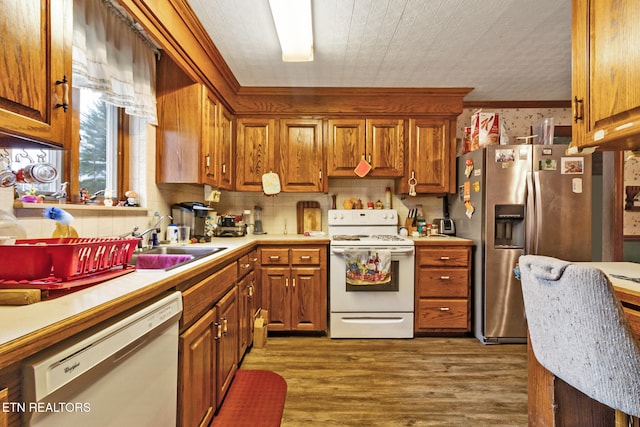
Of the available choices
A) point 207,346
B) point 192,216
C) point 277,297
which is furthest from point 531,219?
point 192,216

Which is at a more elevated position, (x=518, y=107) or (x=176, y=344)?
(x=518, y=107)

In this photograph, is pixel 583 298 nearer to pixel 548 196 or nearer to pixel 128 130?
pixel 548 196

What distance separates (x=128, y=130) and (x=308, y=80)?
1.57 metres

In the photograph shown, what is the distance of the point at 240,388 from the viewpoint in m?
1.91

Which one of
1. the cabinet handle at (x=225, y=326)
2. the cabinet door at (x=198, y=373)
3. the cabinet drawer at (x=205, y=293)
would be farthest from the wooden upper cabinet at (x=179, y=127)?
the cabinet door at (x=198, y=373)

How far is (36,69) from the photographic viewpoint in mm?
882

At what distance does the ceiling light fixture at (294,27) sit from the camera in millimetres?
1750

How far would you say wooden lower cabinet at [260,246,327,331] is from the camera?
2.75m

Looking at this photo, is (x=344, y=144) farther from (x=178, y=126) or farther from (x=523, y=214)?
(x=523, y=214)

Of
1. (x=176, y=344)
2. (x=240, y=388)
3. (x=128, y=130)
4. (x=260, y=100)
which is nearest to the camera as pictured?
(x=176, y=344)

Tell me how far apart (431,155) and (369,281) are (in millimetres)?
1421

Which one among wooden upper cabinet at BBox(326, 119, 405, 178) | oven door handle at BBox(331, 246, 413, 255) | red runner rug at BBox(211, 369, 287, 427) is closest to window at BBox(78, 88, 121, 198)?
red runner rug at BBox(211, 369, 287, 427)

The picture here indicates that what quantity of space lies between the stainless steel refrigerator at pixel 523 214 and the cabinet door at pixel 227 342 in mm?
2058

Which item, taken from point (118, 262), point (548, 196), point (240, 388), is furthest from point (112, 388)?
point (548, 196)
